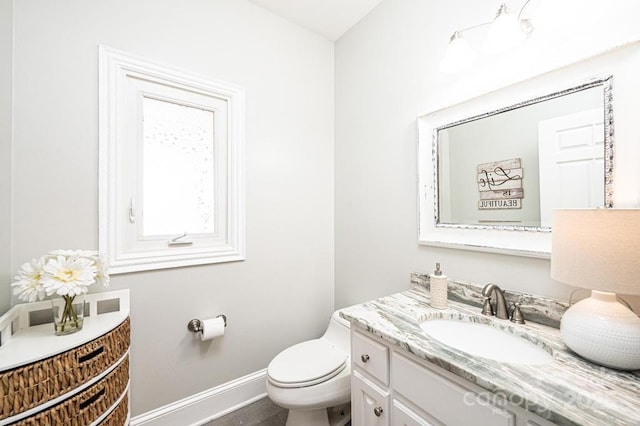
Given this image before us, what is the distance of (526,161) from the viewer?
1.08 metres

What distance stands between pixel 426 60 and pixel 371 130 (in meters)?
0.50

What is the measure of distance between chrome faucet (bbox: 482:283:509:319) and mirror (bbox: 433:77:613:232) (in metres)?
0.28

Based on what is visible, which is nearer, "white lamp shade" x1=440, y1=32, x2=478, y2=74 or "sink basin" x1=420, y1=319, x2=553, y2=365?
"sink basin" x1=420, y1=319, x2=553, y2=365

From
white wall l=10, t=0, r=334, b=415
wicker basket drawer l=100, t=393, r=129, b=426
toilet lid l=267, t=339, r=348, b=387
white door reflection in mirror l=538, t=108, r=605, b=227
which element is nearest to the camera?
white door reflection in mirror l=538, t=108, r=605, b=227

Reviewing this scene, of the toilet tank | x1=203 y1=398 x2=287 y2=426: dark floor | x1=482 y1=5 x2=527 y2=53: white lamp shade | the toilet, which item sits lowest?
x1=203 y1=398 x2=287 y2=426: dark floor

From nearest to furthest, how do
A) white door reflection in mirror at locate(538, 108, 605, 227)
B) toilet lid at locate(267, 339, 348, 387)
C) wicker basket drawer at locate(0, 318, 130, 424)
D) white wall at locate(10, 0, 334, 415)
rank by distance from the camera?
wicker basket drawer at locate(0, 318, 130, 424), white door reflection in mirror at locate(538, 108, 605, 227), white wall at locate(10, 0, 334, 415), toilet lid at locate(267, 339, 348, 387)

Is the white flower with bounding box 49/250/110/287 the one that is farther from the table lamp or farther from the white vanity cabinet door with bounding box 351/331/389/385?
the table lamp

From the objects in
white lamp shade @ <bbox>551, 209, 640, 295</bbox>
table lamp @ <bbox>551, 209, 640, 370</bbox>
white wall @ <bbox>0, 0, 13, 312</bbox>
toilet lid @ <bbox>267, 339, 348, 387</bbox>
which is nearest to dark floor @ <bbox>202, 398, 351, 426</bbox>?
toilet lid @ <bbox>267, 339, 348, 387</bbox>

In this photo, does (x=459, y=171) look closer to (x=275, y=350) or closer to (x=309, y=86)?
(x=309, y=86)

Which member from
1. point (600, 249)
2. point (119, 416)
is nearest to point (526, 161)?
point (600, 249)

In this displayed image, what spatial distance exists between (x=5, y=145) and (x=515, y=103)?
2.13 m

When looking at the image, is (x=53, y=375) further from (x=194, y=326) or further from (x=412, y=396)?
(x=412, y=396)

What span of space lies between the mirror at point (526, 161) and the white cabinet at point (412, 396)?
699 mm

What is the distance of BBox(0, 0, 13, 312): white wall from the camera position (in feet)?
3.42
